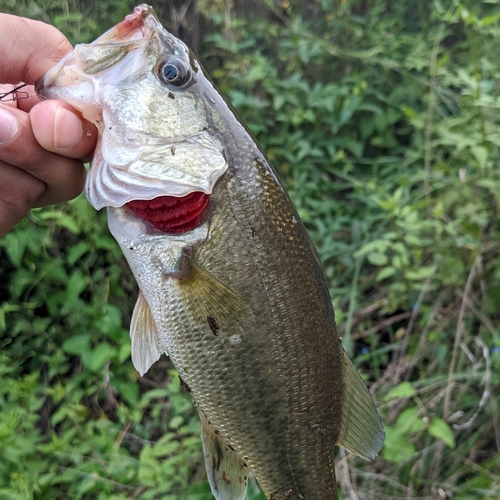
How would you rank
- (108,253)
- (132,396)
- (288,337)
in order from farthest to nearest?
(108,253) < (132,396) < (288,337)

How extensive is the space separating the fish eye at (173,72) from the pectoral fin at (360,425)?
0.90 m

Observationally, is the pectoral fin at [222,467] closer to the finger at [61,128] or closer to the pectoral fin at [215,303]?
the pectoral fin at [215,303]

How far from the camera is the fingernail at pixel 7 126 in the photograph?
102cm

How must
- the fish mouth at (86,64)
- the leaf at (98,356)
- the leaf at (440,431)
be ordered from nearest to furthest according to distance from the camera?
1. the fish mouth at (86,64)
2. the leaf at (440,431)
3. the leaf at (98,356)

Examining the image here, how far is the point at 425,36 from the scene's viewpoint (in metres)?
3.62

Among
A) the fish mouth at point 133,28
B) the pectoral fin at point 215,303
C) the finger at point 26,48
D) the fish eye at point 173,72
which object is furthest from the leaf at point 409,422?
the finger at point 26,48

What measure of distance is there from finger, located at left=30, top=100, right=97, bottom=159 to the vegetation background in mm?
1163

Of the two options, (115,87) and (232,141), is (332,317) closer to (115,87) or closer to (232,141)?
(232,141)

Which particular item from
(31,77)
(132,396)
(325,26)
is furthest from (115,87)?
(325,26)

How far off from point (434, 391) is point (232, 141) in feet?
5.26

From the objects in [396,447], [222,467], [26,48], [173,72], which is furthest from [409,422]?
[26,48]

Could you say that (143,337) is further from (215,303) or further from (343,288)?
(343,288)

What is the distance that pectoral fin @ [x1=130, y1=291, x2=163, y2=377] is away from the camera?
1.12 meters

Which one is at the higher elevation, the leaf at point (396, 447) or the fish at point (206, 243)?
the fish at point (206, 243)
